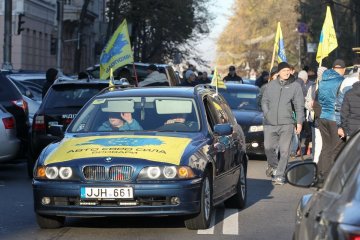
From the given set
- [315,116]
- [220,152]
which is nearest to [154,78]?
[315,116]

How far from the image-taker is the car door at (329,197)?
Result: 4.69m

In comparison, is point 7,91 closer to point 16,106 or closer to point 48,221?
point 16,106

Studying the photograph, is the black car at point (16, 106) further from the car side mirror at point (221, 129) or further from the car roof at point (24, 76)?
the car roof at point (24, 76)

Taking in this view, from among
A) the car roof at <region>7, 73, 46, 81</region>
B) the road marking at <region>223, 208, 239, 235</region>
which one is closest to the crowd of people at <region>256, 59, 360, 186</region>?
the road marking at <region>223, 208, 239, 235</region>

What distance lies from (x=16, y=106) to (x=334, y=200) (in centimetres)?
1253

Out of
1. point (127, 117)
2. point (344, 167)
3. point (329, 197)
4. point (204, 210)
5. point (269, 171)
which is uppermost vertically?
point (344, 167)

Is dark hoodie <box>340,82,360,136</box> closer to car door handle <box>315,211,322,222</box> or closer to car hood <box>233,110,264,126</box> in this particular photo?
car hood <box>233,110,264,126</box>

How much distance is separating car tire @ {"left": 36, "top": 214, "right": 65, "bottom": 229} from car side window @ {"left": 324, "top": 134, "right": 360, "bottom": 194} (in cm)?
510

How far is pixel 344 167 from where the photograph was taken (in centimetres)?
520

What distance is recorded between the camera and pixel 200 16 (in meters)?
68.4

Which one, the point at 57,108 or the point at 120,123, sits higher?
the point at 120,123

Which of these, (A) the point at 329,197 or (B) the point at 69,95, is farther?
(B) the point at 69,95

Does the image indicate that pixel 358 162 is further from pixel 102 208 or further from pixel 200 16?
pixel 200 16

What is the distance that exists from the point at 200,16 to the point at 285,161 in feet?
176
